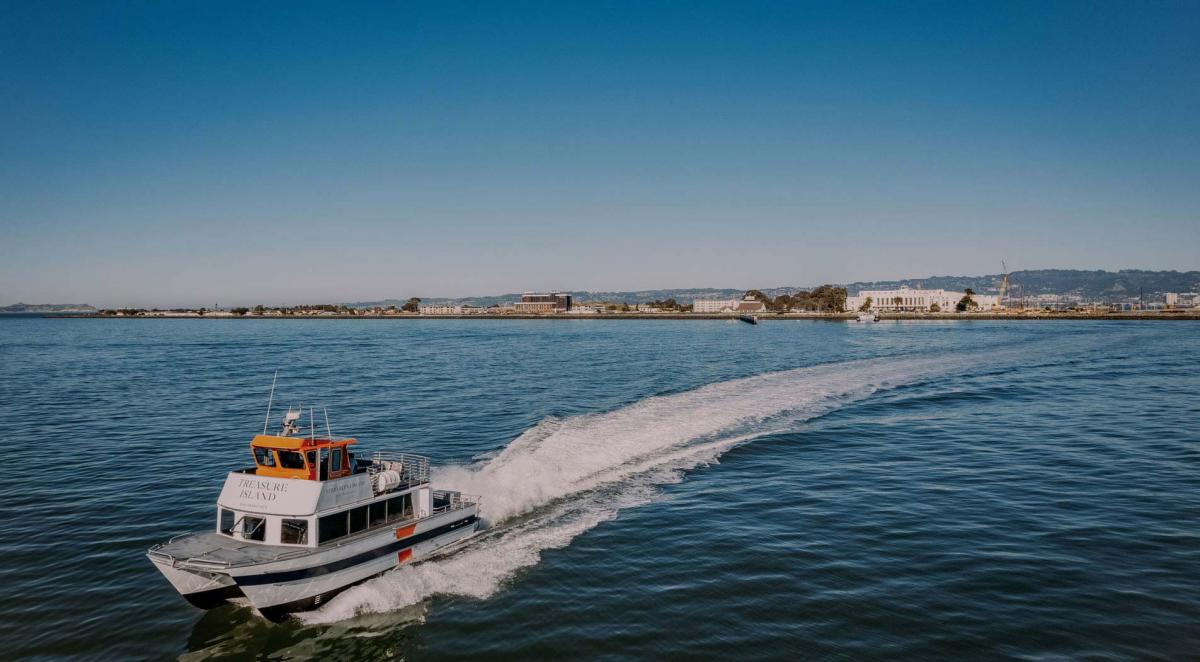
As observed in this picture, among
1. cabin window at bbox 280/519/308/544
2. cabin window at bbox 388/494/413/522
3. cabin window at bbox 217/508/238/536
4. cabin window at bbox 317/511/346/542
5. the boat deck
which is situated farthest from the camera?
cabin window at bbox 388/494/413/522

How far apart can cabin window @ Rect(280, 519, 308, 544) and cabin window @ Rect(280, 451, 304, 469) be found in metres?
1.42

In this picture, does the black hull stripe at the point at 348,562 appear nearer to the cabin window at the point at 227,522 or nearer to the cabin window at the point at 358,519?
the cabin window at the point at 358,519

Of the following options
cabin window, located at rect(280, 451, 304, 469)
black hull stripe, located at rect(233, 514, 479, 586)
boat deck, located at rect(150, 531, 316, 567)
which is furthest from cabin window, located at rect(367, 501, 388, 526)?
cabin window, located at rect(280, 451, 304, 469)

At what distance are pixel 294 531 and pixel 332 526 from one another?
884 millimetres

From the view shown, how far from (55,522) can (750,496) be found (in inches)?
948

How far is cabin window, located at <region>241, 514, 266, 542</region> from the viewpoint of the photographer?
16.6m

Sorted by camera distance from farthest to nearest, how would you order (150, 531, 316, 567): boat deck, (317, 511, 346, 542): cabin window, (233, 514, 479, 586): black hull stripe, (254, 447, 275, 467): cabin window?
(254, 447, 275, 467): cabin window → (317, 511, 346, 542): cabin window → (150, 531, 316, 567): boat deck → (233, 514, 479, 586): black hull stripe

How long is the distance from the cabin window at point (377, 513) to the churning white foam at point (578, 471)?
1432 mm

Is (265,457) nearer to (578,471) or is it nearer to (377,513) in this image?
(377,513)

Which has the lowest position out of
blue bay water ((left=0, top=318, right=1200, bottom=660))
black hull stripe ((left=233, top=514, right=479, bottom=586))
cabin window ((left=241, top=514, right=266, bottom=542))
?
blue bay water ((left=0, top=318, right=1200, bottom=660))

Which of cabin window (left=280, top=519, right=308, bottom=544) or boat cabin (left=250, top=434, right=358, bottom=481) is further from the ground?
boat cabin (left=250, top=434, right=358, bottom=481)

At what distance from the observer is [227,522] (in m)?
17.9

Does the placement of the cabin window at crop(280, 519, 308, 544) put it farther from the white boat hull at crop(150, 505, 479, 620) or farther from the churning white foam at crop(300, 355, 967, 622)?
the churning white foam at crop(300, 355, 967, 622)

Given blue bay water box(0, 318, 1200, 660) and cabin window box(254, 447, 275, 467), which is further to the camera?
cabin window box(254, 447, 275, 467)
